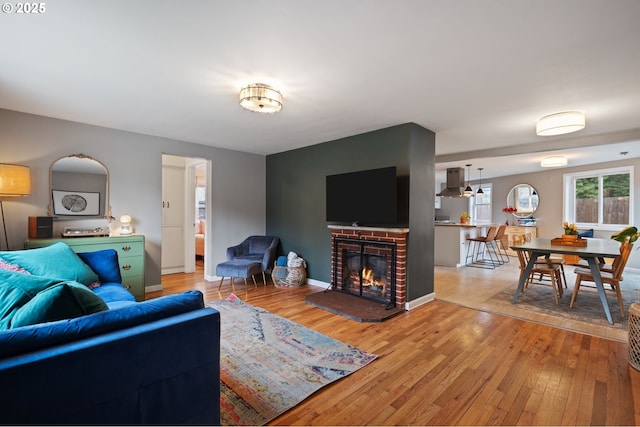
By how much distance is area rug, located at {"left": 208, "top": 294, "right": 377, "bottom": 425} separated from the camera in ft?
6.02

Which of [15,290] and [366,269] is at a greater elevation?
[15,290]

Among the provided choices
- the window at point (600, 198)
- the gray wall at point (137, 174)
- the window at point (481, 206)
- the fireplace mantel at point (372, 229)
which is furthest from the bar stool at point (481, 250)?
the gray wall at point (137, 174)

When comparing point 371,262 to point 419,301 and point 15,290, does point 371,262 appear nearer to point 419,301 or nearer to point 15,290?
point 419,301

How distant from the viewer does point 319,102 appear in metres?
2.99

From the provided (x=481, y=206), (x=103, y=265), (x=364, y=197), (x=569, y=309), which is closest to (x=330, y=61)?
(x=364, y=197)

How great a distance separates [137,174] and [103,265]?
1581 millimetres

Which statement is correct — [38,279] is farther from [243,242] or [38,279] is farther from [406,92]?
[243,242]

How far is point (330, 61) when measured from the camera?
7.18ft

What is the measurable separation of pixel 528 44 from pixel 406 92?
3.22 feet

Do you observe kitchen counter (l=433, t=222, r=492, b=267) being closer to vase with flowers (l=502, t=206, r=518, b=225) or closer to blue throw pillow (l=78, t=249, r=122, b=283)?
vase with flowers (l=502, t=206, r=518, b=225)

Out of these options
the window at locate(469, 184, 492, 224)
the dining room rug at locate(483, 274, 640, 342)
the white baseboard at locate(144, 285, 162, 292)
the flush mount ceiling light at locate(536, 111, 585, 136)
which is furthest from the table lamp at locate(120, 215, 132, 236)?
the window at locate(469, 184, 492, 224)

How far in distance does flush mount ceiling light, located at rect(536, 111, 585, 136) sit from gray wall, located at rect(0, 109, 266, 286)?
4.38 metres

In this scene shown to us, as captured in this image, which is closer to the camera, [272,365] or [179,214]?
[272,365]

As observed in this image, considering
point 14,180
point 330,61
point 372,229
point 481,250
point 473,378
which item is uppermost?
point 330,61
